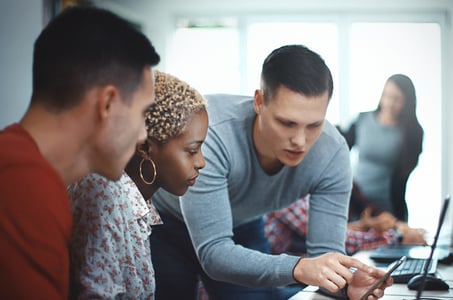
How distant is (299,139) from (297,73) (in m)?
0.18

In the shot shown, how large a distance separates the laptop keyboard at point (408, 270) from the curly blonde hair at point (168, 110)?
2.43 feet

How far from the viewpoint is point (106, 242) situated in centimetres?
117

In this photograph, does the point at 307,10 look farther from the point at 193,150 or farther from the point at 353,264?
the point at 353,264

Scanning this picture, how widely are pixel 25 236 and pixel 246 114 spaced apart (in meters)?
1.07

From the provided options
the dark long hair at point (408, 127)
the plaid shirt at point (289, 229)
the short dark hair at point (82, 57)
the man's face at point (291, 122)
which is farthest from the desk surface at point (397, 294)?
the dark long hair at point (408, 127)

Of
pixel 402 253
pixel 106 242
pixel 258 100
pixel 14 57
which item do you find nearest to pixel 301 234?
pixel 402 253

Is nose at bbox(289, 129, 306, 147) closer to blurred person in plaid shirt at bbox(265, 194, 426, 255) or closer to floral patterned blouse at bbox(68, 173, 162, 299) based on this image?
floral patterned blouse at bbox(68, 173, 162, 299)

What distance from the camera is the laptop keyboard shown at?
1737 mm

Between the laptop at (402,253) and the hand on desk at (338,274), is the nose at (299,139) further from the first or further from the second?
the laptop at (402,253)

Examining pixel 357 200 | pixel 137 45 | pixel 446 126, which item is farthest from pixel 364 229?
pixel 446 126

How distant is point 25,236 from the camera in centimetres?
90

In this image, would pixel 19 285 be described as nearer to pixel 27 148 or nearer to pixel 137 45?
pixel 27 148

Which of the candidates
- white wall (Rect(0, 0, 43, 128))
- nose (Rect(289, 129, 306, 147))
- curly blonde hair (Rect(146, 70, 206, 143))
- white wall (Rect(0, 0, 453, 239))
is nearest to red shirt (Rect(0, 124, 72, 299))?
curly blonde hair (Rect(146, 70, 206, 143))

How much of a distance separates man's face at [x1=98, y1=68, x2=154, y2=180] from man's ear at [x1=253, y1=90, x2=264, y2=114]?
753mm
